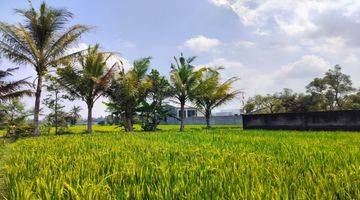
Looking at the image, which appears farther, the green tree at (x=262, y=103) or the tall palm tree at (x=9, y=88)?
the green tree at (x=262, y=103)

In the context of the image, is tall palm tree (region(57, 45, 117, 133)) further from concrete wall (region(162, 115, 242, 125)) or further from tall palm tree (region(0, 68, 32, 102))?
concrete wall (region(162, 115, 242, 125))

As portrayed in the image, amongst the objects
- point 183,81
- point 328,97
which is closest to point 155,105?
point 183,81

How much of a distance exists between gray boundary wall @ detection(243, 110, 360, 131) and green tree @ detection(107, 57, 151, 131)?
6246 mm

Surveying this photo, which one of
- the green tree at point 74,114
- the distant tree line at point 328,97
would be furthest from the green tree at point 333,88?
the green tree at point 74,114

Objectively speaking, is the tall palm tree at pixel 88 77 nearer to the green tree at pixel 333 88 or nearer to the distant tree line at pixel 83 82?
the distant tree line at pixel 83 82

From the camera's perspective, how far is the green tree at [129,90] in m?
22.5

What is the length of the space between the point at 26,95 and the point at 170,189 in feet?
59.0

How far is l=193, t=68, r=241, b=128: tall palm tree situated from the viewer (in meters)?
26.0

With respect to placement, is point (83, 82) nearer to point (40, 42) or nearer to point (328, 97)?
point (40, 42)

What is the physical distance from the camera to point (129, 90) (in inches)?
879

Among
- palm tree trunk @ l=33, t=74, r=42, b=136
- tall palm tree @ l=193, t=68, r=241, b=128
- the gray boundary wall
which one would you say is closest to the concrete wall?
tall palm tree @ l=193, t=68, r=241, b=128

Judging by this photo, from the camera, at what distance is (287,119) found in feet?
62.6

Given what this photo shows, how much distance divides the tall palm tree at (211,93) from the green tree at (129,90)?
3.64 m

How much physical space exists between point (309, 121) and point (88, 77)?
1073 cm
